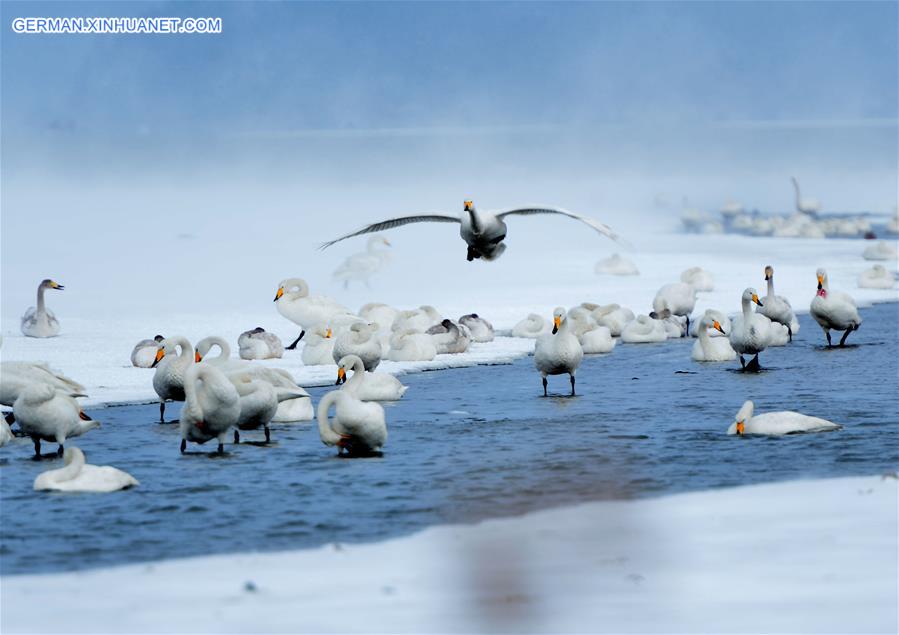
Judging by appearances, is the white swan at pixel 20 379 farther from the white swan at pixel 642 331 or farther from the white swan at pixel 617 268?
the white swan at pixel 617 268

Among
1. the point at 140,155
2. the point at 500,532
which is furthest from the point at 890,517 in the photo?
the point at 140,155

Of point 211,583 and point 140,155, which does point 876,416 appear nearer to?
point 211,583

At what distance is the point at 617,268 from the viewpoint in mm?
29875

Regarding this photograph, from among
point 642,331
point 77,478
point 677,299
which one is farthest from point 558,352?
point 677,299

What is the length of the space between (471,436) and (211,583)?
16.9 feet

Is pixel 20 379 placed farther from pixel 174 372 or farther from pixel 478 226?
pixel 478 226

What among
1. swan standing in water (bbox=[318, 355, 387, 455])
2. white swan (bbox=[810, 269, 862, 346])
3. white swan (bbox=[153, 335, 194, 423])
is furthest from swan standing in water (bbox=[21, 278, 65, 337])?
white swan (bbox=[810, 269, 862, 346])

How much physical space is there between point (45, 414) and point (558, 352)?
565cm

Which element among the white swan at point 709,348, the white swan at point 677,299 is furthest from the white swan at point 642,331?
the white swan at point 709,348

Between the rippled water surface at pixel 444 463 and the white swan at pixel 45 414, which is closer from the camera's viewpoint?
the rippled water surface at pixel 444 463

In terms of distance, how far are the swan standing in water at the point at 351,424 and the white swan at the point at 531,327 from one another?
8.70 meters

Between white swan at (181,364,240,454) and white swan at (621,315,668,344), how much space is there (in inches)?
365

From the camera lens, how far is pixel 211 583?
8867 mm

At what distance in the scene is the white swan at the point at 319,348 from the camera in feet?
60.7
